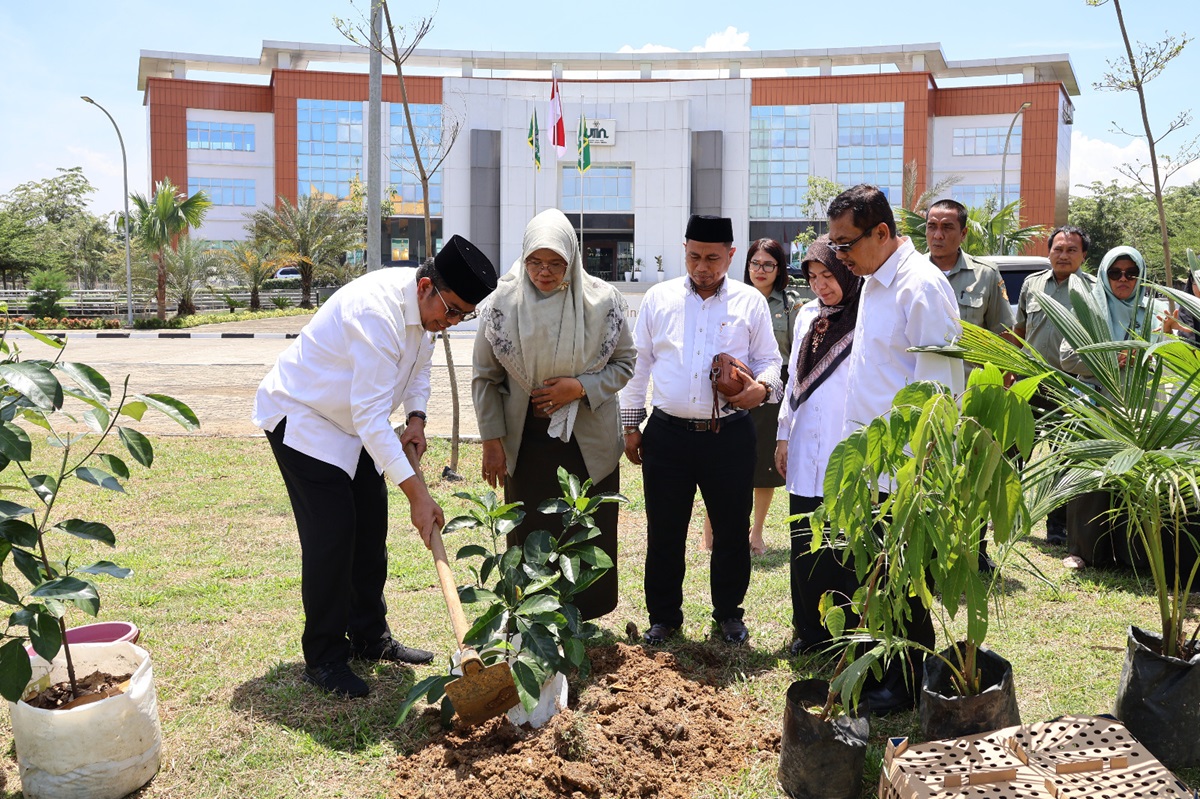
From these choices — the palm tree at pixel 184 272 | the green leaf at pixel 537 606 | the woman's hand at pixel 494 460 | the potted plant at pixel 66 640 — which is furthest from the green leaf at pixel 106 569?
the palm tree at pixel 184 272

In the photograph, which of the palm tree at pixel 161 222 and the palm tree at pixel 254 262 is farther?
the palm tree at pixel 254 262

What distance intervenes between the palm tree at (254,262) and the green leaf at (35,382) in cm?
3271

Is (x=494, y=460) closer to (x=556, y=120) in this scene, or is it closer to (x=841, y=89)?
(x=556, y=120)

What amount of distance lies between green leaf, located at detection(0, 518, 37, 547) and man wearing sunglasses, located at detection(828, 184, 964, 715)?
2.38 meters

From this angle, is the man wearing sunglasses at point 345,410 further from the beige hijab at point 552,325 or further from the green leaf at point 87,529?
the green leaf at point 87,529

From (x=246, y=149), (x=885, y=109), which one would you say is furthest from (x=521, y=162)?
(x=885, y=109)

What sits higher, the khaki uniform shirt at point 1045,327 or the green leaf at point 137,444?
the khaki uniform shirt at point 1045,327

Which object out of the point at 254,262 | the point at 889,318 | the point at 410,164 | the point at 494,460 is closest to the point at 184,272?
the point at 254,262

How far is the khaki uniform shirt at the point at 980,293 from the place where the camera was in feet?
17.1

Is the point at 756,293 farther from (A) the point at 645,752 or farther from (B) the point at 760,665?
(A) the point at 645,752

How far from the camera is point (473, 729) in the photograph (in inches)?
118

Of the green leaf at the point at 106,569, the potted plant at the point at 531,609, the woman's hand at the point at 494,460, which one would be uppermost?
the woman's hand at the point at 494,460

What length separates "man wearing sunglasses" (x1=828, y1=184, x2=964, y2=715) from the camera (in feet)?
10.4

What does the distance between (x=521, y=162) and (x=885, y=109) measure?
17.1 metres
